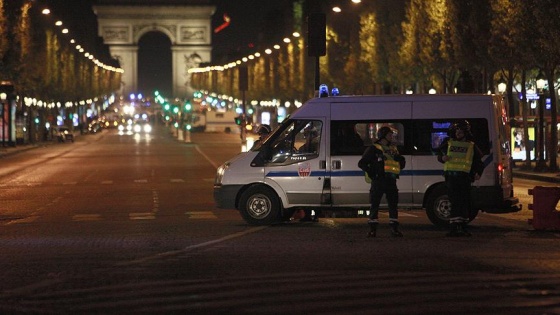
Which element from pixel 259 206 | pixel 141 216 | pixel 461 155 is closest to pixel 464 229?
pixel 461 155

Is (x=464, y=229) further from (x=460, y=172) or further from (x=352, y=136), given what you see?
(x=352, y=136)

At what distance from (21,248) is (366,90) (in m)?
65.1

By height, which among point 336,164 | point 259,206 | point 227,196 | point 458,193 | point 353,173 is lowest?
point 259,206

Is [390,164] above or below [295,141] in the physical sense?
below

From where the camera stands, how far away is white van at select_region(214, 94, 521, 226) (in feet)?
68.5

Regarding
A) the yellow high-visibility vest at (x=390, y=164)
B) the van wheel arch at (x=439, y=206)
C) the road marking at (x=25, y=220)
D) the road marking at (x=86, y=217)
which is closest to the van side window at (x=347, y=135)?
the van wheel arch at (x=439, y=206)

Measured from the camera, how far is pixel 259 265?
15789mm

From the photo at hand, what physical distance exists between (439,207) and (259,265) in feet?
19.0

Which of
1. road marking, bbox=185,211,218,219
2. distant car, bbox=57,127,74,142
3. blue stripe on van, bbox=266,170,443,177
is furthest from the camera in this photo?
distant car, bbox=57,127,74,142

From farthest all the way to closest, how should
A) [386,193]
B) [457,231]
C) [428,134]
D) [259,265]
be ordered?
[428,134], [386,193], [457,231], [259,265]

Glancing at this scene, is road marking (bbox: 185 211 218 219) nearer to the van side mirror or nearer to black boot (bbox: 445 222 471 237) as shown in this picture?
the van side mirror

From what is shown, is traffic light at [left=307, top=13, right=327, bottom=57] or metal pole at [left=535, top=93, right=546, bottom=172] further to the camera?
metal pole at [left=535, top=93, right=546, bottom=172]

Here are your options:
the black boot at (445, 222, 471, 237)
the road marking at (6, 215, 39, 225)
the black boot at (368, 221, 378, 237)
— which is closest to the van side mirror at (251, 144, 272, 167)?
the black boot at (368, 221, 378, 237)

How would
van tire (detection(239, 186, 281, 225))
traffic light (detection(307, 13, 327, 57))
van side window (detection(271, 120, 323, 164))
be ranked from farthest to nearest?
traffic light (detection(307, 13, 327, 57)) < van tire (detection(239, 186, 281, 225)) < van side window (detection(271, 120, 323, 164))
